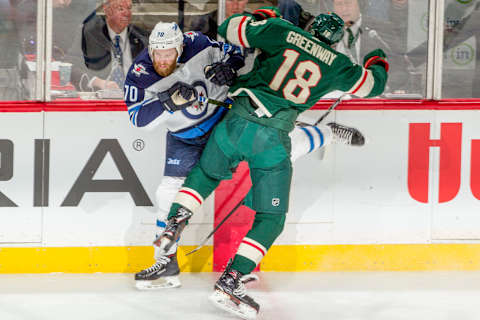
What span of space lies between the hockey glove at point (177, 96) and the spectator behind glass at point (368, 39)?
1.04 metres

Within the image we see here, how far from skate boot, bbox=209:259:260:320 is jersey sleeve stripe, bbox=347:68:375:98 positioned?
1017 mm

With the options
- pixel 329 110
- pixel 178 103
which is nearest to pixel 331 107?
pixel 329 110

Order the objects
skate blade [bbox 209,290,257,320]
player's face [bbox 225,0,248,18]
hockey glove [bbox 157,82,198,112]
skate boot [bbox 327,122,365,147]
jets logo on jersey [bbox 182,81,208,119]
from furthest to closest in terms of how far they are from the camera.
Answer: player's face [bbox 225,0,248,18], skate boot [bbox 327,122,365,147], jets logo on jersey [bbox 182,81,208,119], hockey glove [bbox 157,82,198,112], skate blade [bbox 209,290,257,320]

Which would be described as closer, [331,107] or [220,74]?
[220,74]

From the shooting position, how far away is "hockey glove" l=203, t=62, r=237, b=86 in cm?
337

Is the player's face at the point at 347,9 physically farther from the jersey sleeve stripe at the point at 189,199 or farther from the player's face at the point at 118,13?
the jersey sleeve stripe at the point at 189,199

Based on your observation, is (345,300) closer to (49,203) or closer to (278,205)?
(278,205)

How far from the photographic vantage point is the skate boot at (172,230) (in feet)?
10.8

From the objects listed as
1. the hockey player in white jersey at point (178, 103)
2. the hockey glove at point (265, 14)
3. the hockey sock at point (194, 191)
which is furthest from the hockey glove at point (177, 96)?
the hockey glove at point (265, 14)

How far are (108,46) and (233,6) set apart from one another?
712 millimetres

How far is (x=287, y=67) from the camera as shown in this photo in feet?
10.8

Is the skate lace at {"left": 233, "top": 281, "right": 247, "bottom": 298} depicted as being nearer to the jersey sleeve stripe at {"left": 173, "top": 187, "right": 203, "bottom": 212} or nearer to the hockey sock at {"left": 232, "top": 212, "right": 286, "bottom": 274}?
the hockey sock at {"left": 232, "top": 212, "right": 286, "bottom": 274}

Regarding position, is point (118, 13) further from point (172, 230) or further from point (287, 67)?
point (172, 230)

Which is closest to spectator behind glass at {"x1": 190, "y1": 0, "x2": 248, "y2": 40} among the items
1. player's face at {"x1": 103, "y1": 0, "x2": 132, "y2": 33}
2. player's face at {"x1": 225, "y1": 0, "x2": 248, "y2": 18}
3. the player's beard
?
player's face at {"x1": 225, "y1": 0, "x2": 248, "y2": 18}
